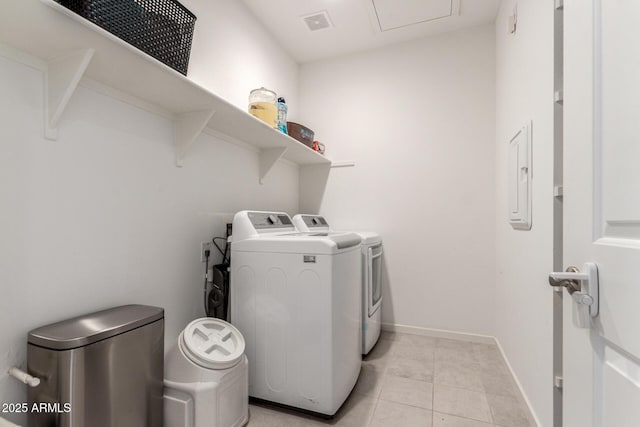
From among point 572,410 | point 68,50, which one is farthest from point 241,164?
point 572,410

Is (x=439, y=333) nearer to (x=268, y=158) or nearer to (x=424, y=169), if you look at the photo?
(x=424, y=169)

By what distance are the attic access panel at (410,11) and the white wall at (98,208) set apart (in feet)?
3.97

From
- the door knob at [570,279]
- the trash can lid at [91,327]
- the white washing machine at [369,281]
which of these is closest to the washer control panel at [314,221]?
the white washing machine at [369,281]

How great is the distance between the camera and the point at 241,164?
2.23m

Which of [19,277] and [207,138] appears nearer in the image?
[19,277]

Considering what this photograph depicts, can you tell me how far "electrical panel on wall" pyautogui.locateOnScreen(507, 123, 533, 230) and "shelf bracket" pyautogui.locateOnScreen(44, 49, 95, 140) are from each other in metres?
2.02

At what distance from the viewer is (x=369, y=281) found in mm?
2219

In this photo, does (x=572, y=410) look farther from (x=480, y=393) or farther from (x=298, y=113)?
(x=298, y=113)

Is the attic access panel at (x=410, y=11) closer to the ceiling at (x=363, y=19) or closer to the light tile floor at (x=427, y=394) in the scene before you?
the ceiling at (x=363, y=19)

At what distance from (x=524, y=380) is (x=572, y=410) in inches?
45.4

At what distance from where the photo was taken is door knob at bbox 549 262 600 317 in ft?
1.98

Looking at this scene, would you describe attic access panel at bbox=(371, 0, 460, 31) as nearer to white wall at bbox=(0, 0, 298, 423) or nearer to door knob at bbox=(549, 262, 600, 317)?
white wall at bbox=(0, 0, 298, 423)

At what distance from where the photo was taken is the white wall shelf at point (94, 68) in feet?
2.93

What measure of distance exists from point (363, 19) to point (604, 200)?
2480mm
